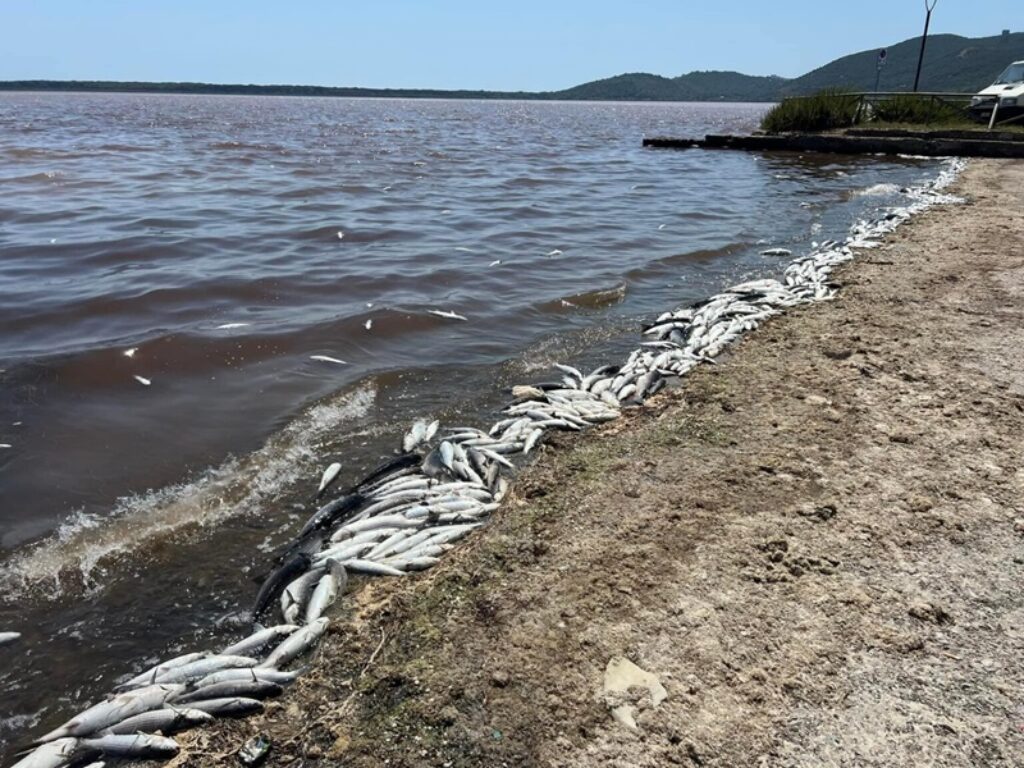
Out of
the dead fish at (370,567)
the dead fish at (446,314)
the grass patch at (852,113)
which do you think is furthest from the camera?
the grass patch at (852,113)

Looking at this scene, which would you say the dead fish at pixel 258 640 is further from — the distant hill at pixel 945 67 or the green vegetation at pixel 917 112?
the distant hill at pixel 945 67

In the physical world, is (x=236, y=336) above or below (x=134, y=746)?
above

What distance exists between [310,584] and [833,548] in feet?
10.4

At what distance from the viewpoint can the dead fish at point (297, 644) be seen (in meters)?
3.39

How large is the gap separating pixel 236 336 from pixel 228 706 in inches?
233

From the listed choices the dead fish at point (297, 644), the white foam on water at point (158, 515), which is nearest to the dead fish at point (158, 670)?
the dead fish at point (297, 644)

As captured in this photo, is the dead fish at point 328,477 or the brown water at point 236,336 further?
the dead fish at point 328,477

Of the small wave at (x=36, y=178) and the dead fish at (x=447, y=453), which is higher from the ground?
the small wave at (x=36, y=178)

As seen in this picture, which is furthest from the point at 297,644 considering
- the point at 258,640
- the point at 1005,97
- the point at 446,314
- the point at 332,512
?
the point at 1005,97

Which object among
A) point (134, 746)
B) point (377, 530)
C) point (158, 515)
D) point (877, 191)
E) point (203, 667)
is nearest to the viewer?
point (134, 746)

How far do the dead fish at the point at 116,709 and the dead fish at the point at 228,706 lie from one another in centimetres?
17

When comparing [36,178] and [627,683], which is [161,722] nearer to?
[627,683]

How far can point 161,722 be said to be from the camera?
9.90 ft

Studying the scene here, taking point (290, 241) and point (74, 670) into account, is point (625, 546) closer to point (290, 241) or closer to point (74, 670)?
point (74, 670)
